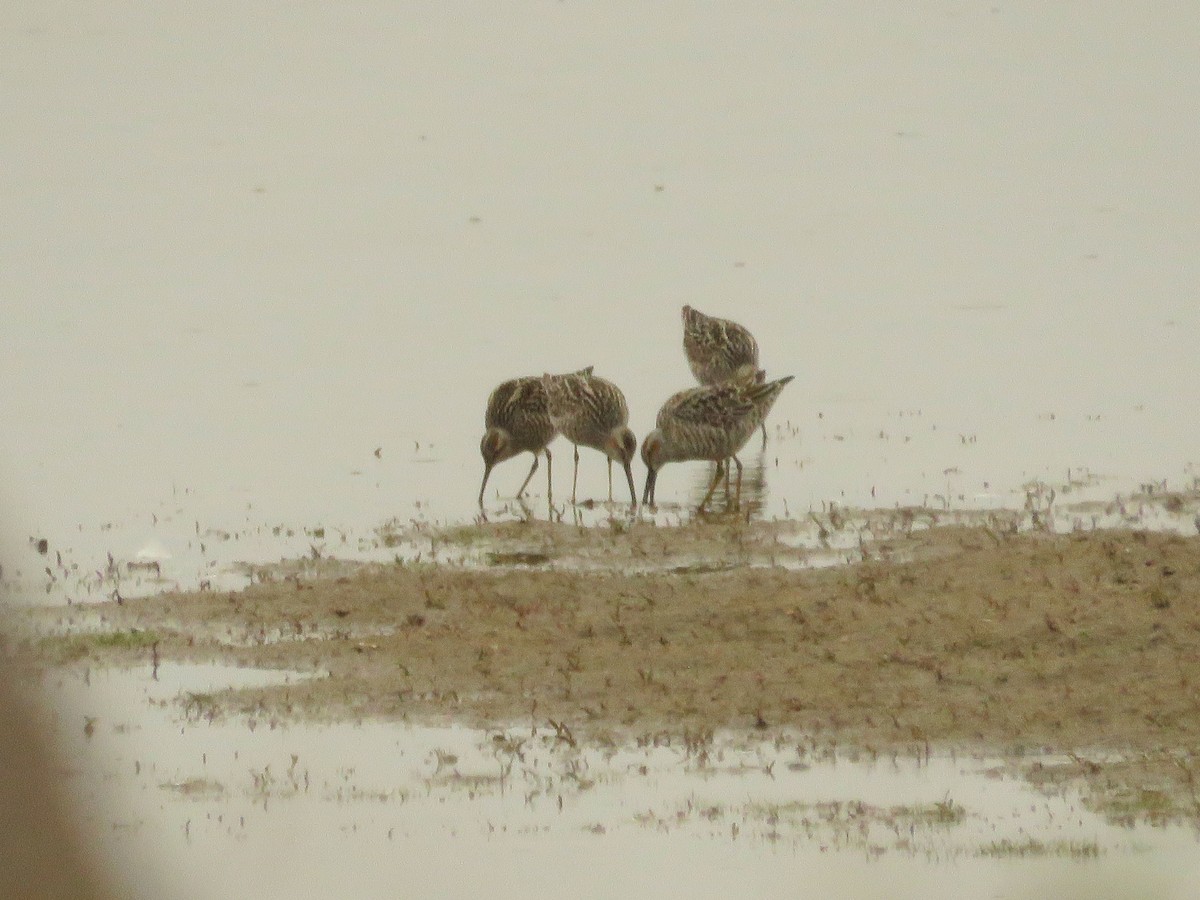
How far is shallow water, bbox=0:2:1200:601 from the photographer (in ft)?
45.9

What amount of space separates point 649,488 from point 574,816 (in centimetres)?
571

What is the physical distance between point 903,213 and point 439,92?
8.47 meters

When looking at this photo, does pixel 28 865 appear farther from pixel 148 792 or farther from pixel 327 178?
pixel 327 178

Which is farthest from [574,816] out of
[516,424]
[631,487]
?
[516,424]

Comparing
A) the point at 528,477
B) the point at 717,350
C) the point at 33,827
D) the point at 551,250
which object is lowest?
the point at 33,827

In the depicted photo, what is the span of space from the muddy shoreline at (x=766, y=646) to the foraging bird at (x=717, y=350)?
13.2 feet

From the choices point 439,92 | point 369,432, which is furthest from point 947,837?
point 439,92

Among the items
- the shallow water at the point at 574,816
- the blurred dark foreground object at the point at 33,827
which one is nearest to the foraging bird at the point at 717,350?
the shallow water at the point at 574,816

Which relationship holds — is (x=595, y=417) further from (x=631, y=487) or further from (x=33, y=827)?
(x=33, y=827)

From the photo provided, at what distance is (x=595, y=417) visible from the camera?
13625mm

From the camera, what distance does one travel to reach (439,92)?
95.1 feet

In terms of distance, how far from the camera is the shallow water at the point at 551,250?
1400 cm

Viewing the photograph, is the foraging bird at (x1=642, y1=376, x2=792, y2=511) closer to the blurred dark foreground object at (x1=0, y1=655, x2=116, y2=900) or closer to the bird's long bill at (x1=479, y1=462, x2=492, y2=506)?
the bird's long bill at (x1=479, y1=462, x2=492, y2=506)

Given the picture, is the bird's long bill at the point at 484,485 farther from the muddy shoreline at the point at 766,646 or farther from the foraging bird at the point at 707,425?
the muddy shoreline at the point at 766,646
